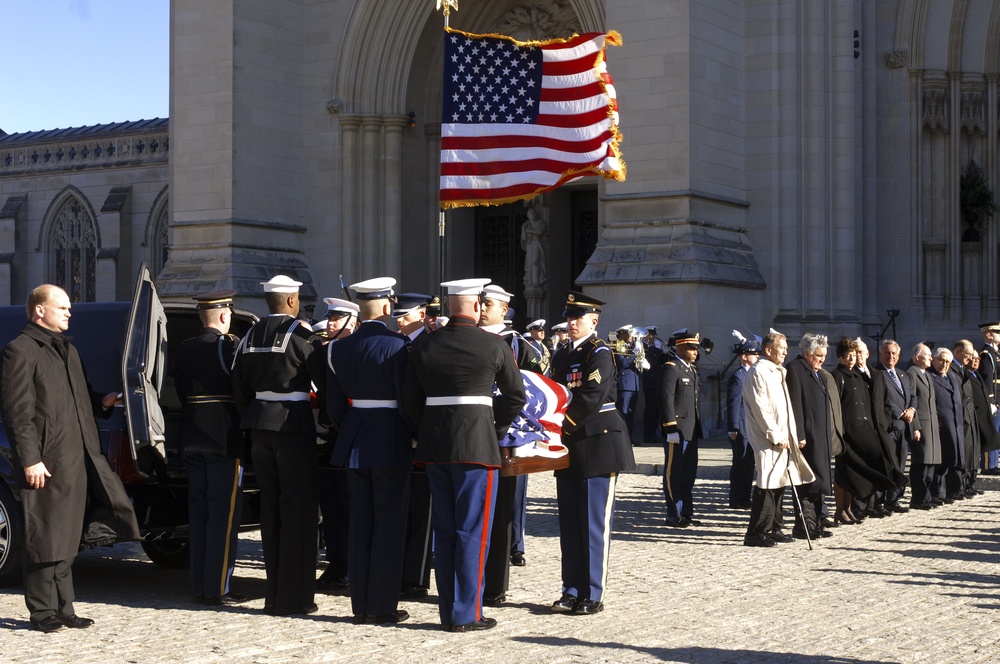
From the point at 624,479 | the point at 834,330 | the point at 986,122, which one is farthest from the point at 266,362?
the point at 986,122

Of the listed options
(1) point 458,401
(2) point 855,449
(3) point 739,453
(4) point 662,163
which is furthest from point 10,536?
(4) point 662,163

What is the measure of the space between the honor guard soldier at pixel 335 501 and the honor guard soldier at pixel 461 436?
4.21 feet

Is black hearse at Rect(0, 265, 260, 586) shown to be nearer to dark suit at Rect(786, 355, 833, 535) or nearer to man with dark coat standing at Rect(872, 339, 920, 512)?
dark suit at Rect(786, 355, 833, 535)

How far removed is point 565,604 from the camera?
8039 mm

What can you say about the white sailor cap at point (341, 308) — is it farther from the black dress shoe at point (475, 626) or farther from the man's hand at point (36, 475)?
the black dress shoe at point (475, 626)

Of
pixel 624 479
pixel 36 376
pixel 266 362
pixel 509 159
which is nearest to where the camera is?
pixel 36 376

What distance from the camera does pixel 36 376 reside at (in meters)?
7.58

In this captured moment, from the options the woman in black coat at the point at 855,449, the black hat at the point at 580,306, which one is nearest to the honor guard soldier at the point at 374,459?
the black hat at the point at 580,306

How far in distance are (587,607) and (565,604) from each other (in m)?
0.17

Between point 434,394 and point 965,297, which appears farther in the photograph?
point 965,297

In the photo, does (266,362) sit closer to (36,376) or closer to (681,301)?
(36,376)

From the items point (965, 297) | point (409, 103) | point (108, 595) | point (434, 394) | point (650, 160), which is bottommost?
point (108, 595)

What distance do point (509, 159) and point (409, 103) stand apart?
11876mm

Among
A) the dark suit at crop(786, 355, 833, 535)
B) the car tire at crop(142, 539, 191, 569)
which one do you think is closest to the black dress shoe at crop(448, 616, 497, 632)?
the car tire at crop(142, 539, 191, 569)
